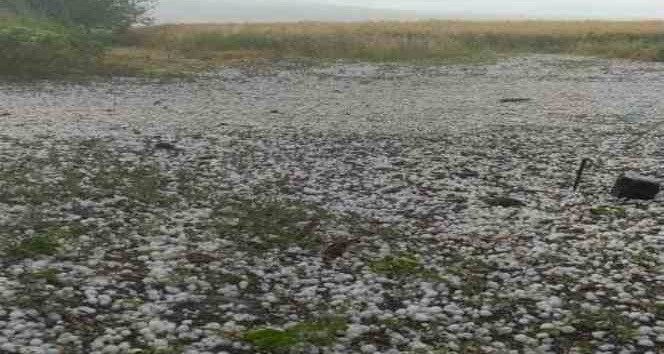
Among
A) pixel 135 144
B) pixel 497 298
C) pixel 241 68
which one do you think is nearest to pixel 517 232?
pixel 497 298

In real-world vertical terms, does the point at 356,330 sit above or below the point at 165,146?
below

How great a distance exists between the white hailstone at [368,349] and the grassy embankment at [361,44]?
3520cm

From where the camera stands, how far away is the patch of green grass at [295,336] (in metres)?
7.88

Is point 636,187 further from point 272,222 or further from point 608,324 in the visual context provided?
point 272,222

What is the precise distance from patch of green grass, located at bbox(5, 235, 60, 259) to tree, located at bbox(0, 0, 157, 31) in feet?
143

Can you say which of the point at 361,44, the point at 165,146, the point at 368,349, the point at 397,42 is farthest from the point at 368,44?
the point at 368,349

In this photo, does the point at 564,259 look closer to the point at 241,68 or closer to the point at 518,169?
the point at 518,169

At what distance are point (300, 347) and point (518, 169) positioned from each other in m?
11.1

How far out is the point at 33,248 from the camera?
421 inches

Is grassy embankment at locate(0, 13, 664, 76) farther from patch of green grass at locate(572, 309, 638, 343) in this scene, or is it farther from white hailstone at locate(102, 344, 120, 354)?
patch of green grass at locate(572, 309, 638, 343)

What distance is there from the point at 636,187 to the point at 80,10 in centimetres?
4859

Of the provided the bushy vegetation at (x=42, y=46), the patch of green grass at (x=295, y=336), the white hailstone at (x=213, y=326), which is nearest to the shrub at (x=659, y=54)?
the bushy vegetation at (x=42, y=46)

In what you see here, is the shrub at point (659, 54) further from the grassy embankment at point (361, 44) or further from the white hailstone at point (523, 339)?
the white hailstone at point (523, 339)

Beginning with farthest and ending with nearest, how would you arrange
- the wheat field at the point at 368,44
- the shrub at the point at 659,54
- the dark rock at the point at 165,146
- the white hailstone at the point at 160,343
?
the wheat field at the point at 368,44 < the shrub at the point at 659,54 < the dark rock at the point at 165,146 < the white hailstone at the point at 160,343
